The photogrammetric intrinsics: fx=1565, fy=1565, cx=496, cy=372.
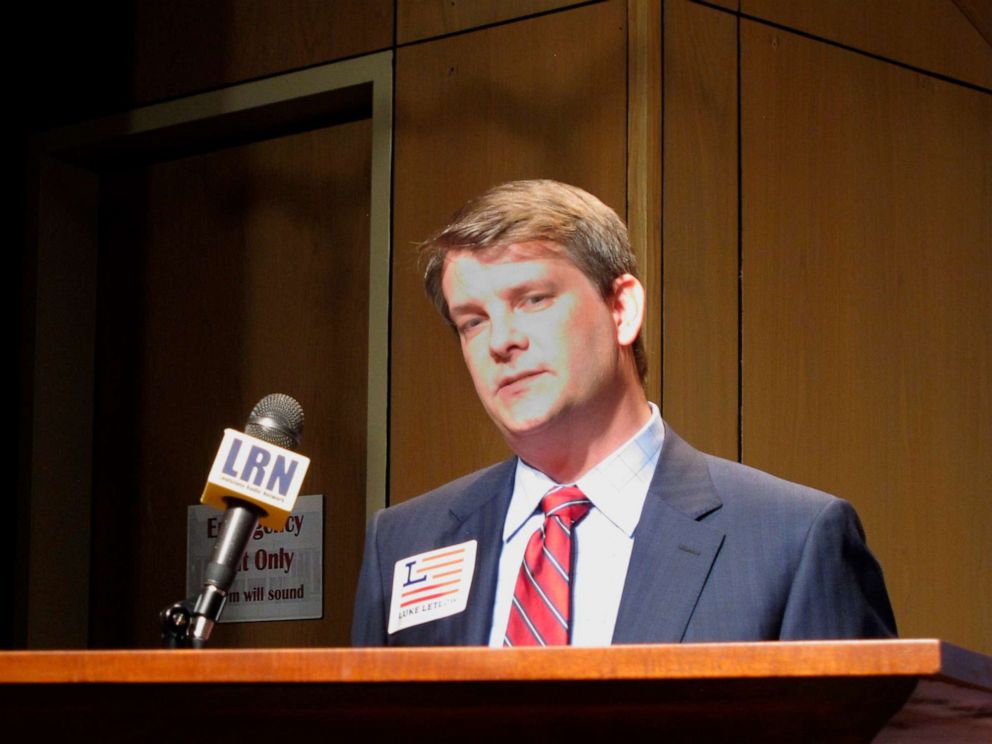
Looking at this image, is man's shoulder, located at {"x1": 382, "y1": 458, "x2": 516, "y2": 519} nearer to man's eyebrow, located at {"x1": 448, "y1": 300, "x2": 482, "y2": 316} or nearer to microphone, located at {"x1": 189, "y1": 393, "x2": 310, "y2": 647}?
man's eyebrow, located at {"x1": 448, "y1": 300, "x2": 482, "y2": 316}

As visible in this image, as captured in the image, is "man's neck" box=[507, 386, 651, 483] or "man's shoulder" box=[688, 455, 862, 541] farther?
"man's neck" box=[507, 386, 651, 483]

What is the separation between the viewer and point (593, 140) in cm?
379

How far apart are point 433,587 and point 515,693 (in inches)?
46.0

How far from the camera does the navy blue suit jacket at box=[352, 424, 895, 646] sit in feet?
7.19

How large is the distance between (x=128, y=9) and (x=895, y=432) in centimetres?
258

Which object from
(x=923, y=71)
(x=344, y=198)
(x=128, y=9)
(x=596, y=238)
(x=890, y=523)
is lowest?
(x=890, y=523)

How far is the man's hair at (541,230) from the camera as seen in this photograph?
2.43 m

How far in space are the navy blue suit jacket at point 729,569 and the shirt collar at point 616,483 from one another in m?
0.03

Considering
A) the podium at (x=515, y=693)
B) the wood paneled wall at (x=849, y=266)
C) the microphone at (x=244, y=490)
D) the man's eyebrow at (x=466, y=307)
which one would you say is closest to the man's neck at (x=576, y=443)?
the man's eyebrow at (x=466, y=307)

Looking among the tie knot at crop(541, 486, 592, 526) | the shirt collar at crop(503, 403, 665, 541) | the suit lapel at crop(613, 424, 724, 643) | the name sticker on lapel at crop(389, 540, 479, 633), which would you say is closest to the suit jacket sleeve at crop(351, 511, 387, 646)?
the name sticker on lapel at crop(389, 540, 479, 633)

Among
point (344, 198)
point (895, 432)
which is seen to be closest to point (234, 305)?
point (344, 198)

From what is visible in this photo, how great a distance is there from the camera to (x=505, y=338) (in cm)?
239

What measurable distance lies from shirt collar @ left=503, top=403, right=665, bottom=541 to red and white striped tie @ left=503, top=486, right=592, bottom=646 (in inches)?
1.3

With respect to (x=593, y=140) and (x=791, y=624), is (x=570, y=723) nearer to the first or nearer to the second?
(x=791, y=624)
